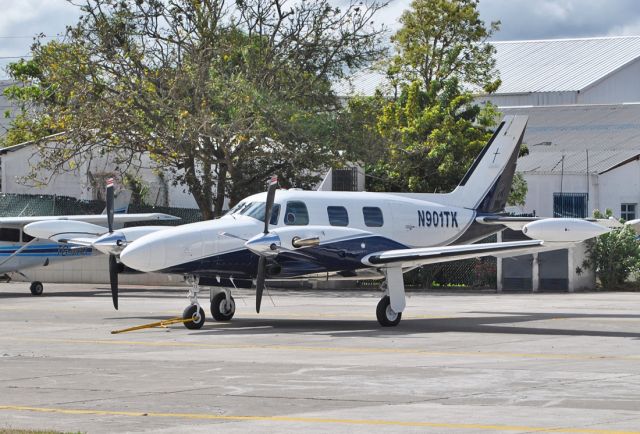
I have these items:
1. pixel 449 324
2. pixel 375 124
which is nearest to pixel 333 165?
pixel 375 124

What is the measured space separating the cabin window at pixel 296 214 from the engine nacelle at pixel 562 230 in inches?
188

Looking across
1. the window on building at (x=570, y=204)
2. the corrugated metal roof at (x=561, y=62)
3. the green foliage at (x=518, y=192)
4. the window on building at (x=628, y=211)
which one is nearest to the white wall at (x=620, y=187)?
the window on building at (x=628, y=211)

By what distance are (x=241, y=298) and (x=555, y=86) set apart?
160 ft

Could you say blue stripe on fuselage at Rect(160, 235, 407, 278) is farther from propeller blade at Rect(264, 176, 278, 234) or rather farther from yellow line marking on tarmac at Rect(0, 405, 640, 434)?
yellow line marking on tarmac at Rect(0, 405, 640, 434)

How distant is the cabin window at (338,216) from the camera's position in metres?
24.2

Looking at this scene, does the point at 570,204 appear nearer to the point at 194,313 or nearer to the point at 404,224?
the point at 404,224

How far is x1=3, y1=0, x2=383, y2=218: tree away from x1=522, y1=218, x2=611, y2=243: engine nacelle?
1817 cm

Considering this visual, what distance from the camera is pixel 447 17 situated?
2357 inches

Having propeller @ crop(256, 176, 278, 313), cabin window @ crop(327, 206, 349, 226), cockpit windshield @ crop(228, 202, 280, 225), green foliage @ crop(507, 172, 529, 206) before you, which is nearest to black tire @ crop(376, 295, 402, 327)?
cabin window @ crop(327, 206, 349, 226)

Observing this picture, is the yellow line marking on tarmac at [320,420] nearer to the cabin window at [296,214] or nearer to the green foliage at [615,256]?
the cabin window at [296,214]

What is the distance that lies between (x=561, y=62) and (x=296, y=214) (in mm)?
60751

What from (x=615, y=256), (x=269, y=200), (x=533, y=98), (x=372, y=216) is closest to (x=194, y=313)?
(x=269, y=200)

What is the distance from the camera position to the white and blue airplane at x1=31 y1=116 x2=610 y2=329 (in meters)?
22.0

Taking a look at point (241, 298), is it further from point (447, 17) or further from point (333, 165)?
point (447, 17)
